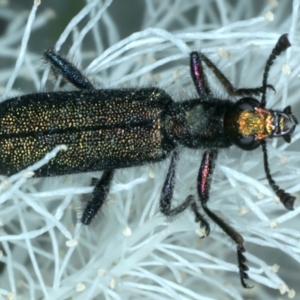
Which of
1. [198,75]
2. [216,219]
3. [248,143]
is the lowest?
[216,219]

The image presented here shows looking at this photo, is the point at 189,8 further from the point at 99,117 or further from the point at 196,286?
the point at 196,286

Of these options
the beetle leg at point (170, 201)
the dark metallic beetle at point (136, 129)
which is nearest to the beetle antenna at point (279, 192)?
the dark metallic beetle at point (136, 129)

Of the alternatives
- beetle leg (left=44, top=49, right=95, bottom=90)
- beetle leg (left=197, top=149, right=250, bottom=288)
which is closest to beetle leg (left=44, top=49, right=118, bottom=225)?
beetle leg (left=44, top=49, right=95, bottom=90)

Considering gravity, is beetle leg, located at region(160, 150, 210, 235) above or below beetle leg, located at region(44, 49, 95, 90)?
below

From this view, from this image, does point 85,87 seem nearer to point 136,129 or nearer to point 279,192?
point 136,129

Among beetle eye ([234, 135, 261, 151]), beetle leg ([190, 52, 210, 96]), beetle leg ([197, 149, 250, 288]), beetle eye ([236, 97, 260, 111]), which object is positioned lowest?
beetle leg ([197, 149, 250, 288])

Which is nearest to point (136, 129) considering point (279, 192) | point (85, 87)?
point (85, 87)

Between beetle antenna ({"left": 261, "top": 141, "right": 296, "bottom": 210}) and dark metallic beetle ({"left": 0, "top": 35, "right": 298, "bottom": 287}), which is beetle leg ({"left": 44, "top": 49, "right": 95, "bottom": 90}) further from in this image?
beetle antenna ({"left": 261, "top": 141, "right": 296, "bottom": 210})

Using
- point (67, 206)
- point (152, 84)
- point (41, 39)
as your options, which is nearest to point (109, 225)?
point (67, 206)
